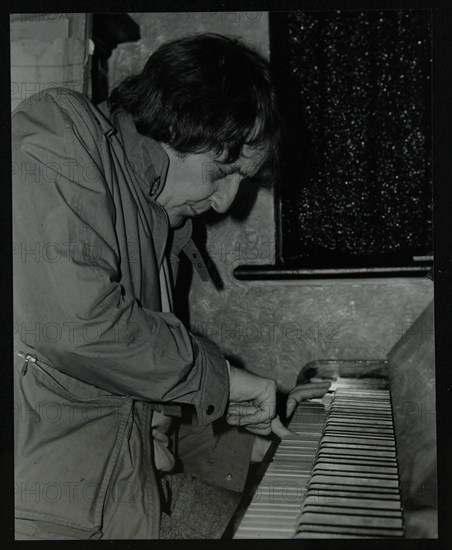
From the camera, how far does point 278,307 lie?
74.5 inches

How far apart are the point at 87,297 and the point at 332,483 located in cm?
49

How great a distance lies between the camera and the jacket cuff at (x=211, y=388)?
1.22m

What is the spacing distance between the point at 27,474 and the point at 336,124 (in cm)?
113

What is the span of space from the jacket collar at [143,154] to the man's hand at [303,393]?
1.66 ft

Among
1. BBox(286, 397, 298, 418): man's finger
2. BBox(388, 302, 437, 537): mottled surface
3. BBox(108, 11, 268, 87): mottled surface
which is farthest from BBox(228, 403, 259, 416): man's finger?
BBox(108, 11, 268, 87): mottled surface

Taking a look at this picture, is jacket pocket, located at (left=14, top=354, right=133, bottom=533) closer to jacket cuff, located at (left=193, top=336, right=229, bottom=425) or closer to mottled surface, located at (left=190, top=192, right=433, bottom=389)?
jacket cuff, located at (left=193, top=336, right=229, bottom=425)

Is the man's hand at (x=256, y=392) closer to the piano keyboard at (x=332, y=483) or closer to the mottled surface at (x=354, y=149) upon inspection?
the piano keyboard at (x=332, y=483)

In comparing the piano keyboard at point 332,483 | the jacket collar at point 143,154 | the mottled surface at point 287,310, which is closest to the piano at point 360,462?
the piano keyboard at point 332,483

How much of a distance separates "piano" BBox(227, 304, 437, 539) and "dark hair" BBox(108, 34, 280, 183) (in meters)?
0.54

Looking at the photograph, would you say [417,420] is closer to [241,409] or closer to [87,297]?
[241,409]

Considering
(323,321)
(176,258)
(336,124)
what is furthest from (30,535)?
(336,124)

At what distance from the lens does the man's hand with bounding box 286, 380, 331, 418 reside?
1.46 metres

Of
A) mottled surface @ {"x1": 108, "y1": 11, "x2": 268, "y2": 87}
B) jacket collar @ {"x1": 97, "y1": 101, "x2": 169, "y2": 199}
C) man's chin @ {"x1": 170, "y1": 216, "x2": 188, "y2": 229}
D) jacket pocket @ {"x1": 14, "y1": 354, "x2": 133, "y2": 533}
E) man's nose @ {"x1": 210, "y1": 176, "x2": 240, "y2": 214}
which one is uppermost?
mottled surface @ {"x1": 108, "y1": 11, "x2": 268, "y2": 87}

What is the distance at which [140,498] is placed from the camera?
130 centimetres
